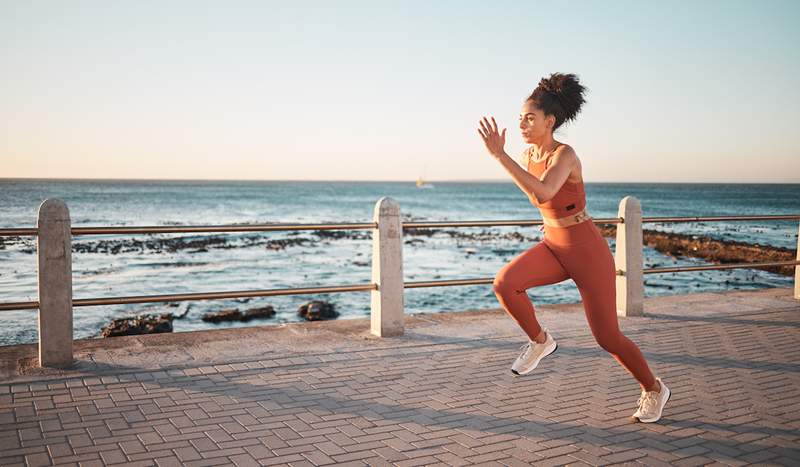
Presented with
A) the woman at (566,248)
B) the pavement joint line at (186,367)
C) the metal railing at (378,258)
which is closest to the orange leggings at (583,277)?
the woman at (566,248)

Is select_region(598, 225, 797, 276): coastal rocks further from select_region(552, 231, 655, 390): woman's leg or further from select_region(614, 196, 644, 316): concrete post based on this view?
select_region(552, 231, 655, 390): woman's leg

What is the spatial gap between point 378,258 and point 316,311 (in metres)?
10.6

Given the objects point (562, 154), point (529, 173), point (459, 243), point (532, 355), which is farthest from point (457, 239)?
point (529, 173)

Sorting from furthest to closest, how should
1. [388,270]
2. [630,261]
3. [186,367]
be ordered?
[630,261] → [388,270] → [186,367]

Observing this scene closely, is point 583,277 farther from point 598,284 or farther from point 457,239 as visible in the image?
point 457,239

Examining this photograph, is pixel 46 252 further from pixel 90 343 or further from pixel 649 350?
pixel 649 350

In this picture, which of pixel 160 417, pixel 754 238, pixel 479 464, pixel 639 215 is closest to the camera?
pixel 479 464

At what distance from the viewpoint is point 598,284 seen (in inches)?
196

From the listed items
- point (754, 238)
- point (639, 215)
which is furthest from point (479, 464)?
point (754, 238)

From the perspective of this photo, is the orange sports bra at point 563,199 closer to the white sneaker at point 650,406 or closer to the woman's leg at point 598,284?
the woman's leg at point 598,284

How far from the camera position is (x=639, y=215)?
9438mm

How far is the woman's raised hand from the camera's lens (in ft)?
15.3

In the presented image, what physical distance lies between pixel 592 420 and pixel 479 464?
126 centimetres

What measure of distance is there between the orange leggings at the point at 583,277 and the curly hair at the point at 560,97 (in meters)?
0.79
